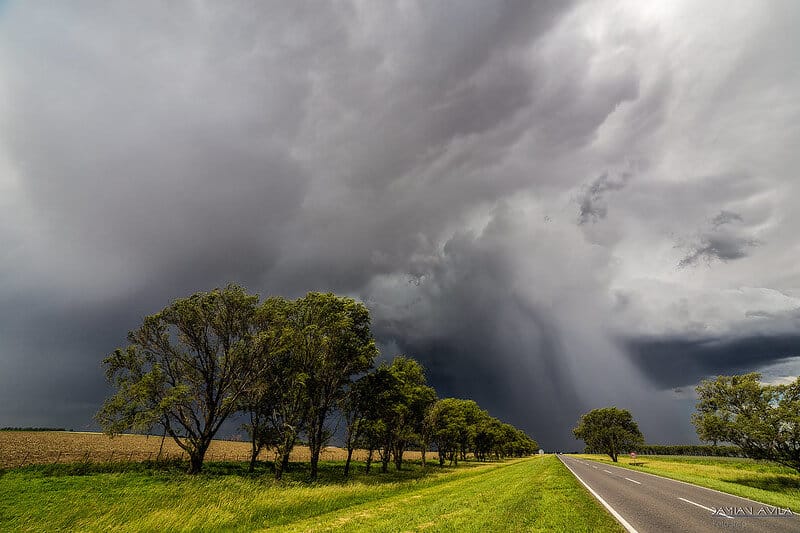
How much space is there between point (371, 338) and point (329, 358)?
17.8 ft

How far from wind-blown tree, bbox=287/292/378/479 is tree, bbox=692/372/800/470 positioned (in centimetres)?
4074

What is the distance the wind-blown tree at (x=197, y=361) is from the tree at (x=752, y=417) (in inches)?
2113

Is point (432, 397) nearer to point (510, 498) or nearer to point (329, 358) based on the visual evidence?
point (329, 358)

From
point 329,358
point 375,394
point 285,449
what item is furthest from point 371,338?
point 285,449

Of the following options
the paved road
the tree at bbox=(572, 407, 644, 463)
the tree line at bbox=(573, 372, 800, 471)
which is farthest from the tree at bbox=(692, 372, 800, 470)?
the tree at bbox=(572, 407, 644, 463)

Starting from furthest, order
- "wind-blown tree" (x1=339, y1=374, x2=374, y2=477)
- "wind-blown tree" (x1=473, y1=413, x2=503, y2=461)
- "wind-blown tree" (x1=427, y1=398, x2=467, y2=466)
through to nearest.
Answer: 1. "wind-blown tree" (x1=473, y1=413, x2=503, y2=461)
2. "wind-blown tree" (x1=427, y1=398, x2=467, y2=466)
3. "wind-blown tree" (x1=339, y1=374, x2=374, y2=477)

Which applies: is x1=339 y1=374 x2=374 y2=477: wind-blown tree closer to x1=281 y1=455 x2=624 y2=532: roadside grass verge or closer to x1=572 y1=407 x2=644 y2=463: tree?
x1=281 y1=455 x2=624 y2=532: roadside grass verge

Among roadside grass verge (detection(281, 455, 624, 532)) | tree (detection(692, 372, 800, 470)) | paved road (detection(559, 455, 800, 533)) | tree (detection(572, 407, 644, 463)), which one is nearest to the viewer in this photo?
paved road (detection(559, 455, 800, 533))

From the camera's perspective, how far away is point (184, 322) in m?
38.3

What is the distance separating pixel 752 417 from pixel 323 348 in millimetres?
47008

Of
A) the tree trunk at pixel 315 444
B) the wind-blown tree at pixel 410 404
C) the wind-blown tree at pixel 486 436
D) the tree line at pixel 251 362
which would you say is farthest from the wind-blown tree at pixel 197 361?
the wind-blown tree at pixel 486 436

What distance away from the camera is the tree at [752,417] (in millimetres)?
35812

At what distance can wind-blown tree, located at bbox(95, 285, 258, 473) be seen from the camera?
118 ft

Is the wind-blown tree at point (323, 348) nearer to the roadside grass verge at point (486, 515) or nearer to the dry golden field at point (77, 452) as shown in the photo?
the dry golden field at point (77, 452)
